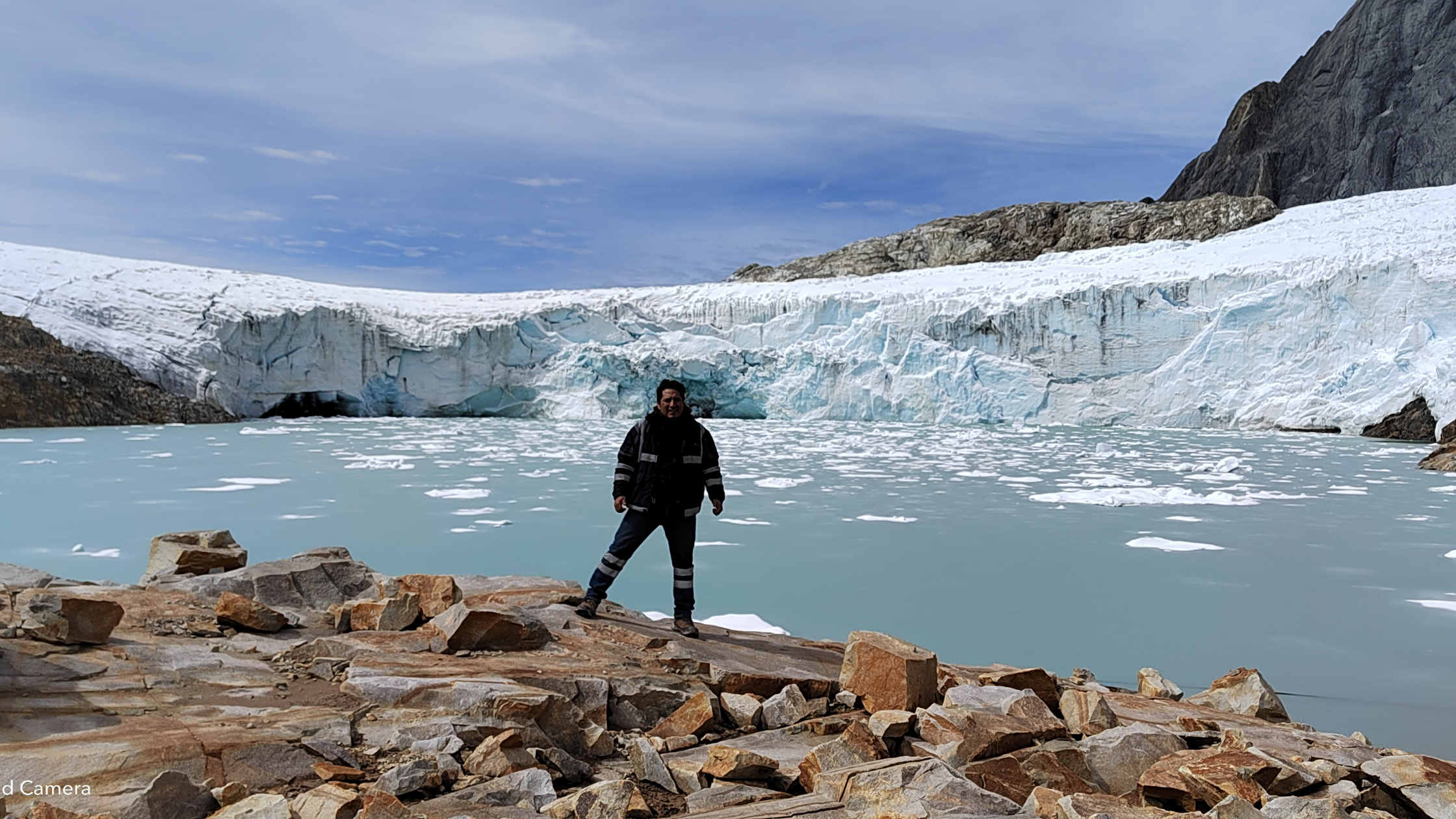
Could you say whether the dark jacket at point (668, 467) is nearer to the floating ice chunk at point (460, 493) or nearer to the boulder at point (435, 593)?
the boulder at point (435, 593)

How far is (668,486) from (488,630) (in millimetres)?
858

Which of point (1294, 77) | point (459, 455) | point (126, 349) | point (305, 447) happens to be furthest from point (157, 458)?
point (1294, 77)

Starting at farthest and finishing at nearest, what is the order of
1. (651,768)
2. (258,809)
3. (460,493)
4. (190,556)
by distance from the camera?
(460,493) < (190,556) < (651,768) < (258,809)

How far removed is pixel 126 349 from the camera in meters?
16.6

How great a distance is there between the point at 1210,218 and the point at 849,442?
16.8 m

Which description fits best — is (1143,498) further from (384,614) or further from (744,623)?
(384,614)

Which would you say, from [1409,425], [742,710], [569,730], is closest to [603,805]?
[569,730]

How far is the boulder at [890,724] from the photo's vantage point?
86.1 inches

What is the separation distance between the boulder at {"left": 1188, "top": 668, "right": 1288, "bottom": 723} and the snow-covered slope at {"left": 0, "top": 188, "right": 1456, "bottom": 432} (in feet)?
48.8

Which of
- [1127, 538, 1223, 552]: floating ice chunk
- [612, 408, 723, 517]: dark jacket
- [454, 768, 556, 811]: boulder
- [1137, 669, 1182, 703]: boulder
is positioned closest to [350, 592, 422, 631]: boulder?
[612, 408, 723, 517]: dark jacket

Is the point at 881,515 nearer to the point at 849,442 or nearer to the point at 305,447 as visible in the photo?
the point at 849,442

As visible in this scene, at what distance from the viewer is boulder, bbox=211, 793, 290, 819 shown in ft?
5.02

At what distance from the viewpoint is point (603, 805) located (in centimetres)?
175

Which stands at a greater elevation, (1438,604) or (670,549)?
(670,549)
